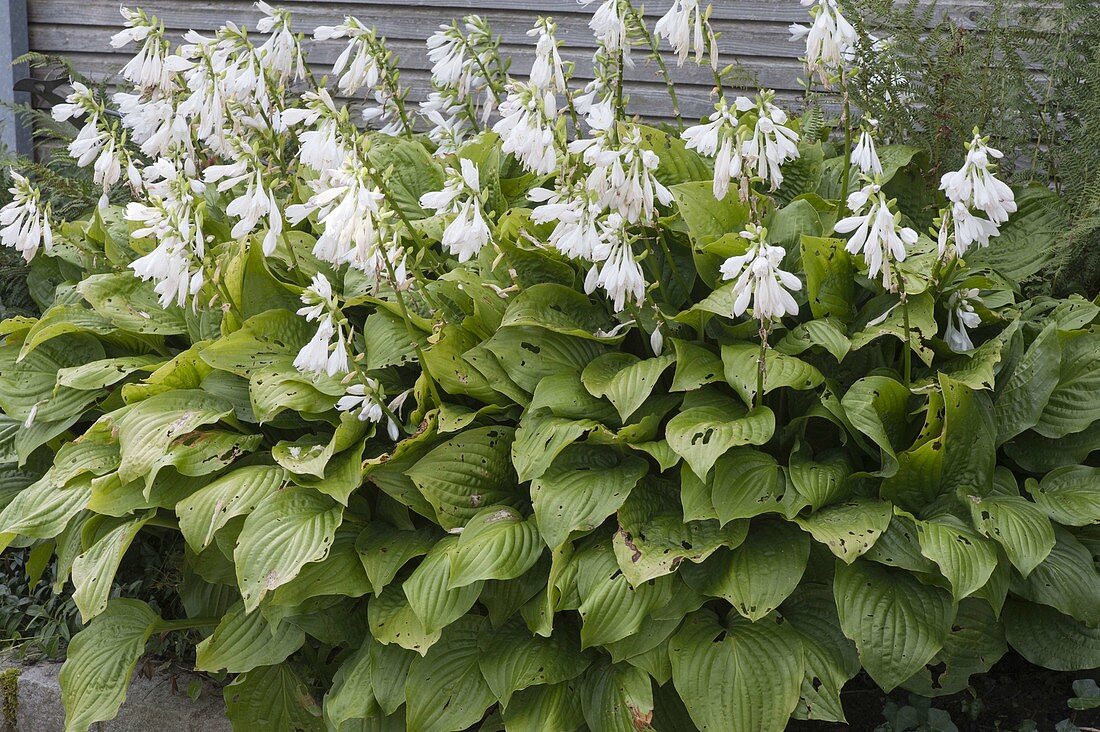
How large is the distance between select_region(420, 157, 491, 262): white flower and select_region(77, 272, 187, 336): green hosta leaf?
1.41 m

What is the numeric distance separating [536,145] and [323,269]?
4.11ft

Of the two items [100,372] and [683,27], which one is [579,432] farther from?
[100,372]

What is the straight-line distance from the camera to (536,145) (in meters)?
2.59

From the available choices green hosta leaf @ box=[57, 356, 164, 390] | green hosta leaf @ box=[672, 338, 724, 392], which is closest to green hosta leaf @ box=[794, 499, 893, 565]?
green hosta leaf @ box=[672, 338, 724, 392]

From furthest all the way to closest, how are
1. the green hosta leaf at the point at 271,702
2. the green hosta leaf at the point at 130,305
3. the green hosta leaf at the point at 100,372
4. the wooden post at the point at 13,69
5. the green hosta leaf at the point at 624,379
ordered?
the wooden post at the point at 13,69
the green hosta leaf at the point at 130,305
the green hosta leaf at the point at 100,372
the green hosta leaf at the point at 271,702
the green hosta leaf at the point at 624,379

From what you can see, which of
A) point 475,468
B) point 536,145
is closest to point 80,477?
point 475,468

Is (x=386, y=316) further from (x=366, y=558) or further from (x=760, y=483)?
(x=760, y=483)

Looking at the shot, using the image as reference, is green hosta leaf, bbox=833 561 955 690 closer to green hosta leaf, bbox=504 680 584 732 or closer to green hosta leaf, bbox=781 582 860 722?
green hosta leaf, bbox=781 582 860 722

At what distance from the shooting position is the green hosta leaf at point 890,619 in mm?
2408

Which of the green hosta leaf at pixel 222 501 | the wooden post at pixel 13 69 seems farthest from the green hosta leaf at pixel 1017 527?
the wooden post at pixel 13 69

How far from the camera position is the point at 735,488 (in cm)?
258

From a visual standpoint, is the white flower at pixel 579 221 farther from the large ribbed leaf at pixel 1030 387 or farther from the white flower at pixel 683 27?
the large ribbed leaf at pixel 1030 387

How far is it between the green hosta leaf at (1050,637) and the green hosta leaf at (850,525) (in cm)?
53

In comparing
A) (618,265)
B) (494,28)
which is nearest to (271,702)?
(618,265)
